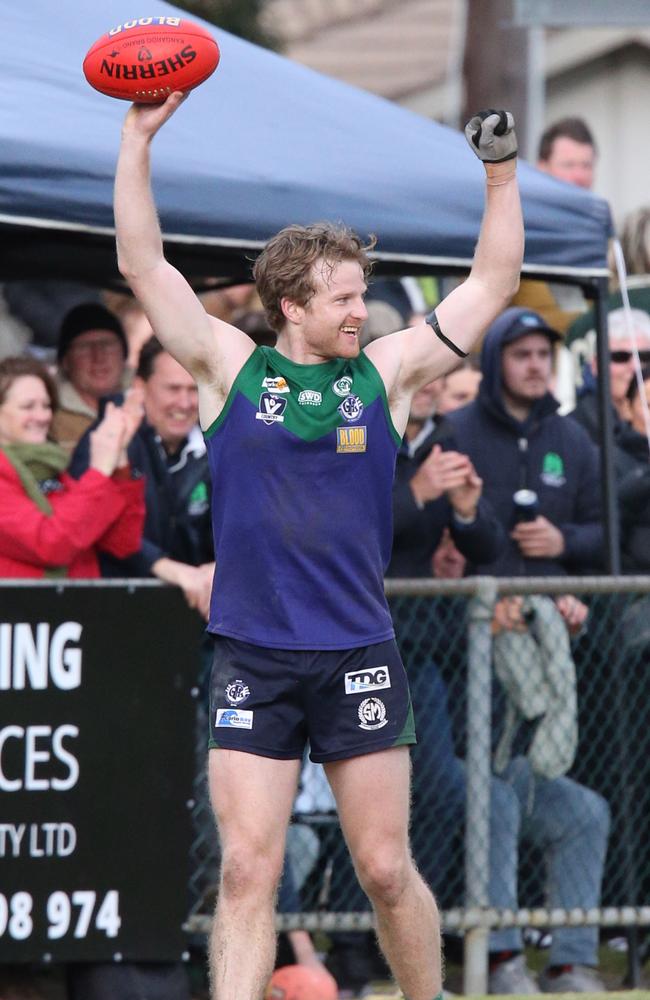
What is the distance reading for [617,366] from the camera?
8031 millimetres

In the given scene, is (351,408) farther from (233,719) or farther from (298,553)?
(233,719)

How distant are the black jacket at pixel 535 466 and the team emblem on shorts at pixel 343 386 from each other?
2358 millimetres

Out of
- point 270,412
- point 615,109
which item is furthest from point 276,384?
point 615,109

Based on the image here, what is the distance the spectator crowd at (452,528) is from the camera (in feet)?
20.2

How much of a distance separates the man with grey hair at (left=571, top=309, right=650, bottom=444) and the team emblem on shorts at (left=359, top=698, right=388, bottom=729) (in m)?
3.22

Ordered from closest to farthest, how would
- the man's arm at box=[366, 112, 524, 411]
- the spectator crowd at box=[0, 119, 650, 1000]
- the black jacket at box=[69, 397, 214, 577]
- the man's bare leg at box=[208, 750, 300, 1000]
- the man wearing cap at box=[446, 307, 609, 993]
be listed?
the man's bare leg at box=[208, 750, 300, 1000]
the man's arm at box=[366, 112, 524, 411]
the spectator crowd at box=[0, 119, 650, 1000]
the man wearing cap at box=[446, 307, 609, 993]
the black jacket at box=[69, 397, 214, 577]

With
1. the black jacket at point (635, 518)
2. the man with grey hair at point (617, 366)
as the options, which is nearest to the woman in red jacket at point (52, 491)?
the black jacket at point (635, 518)

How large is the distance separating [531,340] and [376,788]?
10.3 ft

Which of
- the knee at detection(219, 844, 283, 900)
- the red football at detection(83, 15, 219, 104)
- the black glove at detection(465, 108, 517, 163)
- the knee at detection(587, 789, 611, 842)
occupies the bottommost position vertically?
the knee at detection(587, 789, 611, 842)

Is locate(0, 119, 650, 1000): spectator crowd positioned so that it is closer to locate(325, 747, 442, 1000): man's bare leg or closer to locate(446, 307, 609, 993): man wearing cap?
locate(446, 307, 609, 993): man wearing cap

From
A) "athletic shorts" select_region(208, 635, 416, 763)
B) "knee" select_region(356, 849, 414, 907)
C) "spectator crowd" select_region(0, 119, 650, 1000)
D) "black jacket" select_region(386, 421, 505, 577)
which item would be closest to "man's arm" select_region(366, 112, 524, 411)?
"athletic shorts" select_region(208, 635, 416, 763)

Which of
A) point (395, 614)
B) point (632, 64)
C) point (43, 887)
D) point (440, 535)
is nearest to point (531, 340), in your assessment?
point (440, 535)

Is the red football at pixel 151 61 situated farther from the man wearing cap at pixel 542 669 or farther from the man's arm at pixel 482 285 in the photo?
the man wearing cap at pixel 542 669

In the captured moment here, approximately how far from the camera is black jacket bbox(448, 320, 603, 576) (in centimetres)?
709
